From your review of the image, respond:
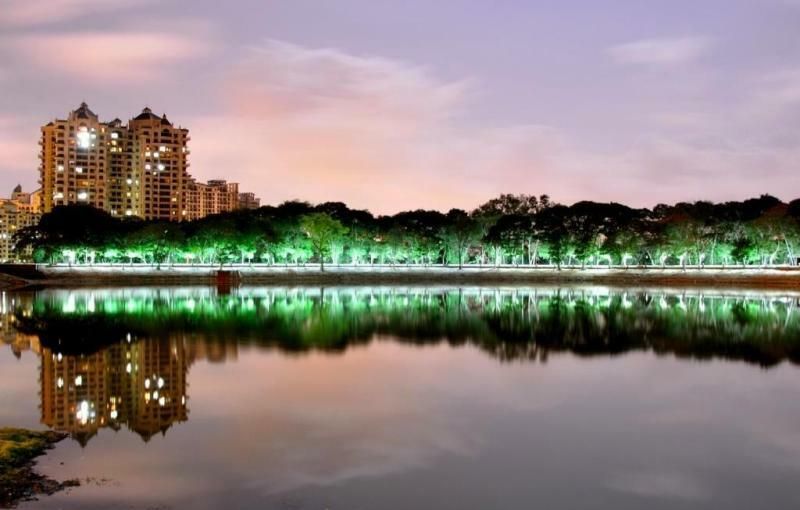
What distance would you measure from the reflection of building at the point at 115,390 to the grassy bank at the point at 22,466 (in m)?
0.78

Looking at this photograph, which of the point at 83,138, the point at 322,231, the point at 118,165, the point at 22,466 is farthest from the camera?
the point at 118,165

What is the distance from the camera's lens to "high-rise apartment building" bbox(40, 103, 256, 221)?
161 metres

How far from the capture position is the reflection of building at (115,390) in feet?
50.3

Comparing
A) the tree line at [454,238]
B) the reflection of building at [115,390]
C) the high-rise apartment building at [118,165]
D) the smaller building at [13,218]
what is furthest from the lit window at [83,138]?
the reflection of building at [115,390]

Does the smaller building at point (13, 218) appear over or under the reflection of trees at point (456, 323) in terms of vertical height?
over

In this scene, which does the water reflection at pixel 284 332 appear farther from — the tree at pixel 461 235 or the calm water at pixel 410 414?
the tree at pixel 461 235

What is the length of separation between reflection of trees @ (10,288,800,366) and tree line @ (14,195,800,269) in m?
33.6

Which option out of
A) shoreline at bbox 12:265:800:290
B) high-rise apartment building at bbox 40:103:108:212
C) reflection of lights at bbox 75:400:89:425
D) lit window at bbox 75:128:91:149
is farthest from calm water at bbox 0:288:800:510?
lit window at bbox 75:128:91:149

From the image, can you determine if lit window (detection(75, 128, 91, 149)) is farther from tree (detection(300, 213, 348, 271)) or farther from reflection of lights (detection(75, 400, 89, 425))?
reflection of lights (detection(75, 400, 89, 425))

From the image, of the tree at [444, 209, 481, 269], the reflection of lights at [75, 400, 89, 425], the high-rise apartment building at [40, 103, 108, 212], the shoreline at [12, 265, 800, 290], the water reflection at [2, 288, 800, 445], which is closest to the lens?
the reflection of lights at [75, 400, 89, 425]

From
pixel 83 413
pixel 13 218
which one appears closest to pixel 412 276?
pixel 83 413

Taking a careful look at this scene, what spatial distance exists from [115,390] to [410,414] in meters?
7.57

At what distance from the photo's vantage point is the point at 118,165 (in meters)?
169

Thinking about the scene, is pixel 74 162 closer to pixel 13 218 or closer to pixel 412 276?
pixel 13 218
